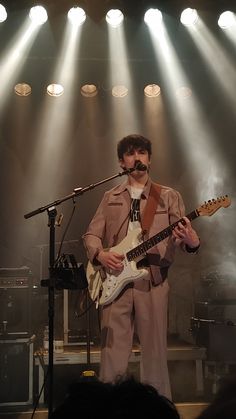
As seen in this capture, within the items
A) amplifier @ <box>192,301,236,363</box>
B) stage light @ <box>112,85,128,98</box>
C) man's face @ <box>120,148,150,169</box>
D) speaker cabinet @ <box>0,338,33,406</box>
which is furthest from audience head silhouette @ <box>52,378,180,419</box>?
stage light @ <box>112,85,128,98</box>

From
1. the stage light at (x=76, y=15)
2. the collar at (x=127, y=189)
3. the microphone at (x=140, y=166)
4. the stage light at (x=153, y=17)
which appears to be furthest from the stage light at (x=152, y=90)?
the microphone at (x=140, y=166)

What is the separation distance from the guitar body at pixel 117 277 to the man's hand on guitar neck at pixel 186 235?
0.29 meters

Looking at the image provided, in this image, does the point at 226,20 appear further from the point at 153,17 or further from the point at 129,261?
the point at 129,261

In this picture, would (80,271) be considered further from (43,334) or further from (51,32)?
(51,32)

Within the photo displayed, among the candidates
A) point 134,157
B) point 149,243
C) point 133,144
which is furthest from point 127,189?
point 149,243

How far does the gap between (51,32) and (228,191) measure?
120 inches

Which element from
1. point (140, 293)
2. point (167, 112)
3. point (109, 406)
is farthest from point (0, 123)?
point (109, 406)

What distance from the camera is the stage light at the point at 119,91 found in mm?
6207

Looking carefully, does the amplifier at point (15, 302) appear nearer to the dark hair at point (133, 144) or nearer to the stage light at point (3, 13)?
the dark hair at point (133, 144)

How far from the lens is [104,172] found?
650 cm

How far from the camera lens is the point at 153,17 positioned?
5184 mm

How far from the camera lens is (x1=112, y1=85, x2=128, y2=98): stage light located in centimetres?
621

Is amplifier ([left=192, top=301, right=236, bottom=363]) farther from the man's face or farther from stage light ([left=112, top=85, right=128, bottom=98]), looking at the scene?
stage light ([left=112, top=85, right=128, bottom=98])

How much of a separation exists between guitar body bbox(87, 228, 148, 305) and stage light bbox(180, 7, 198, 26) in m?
2.82
